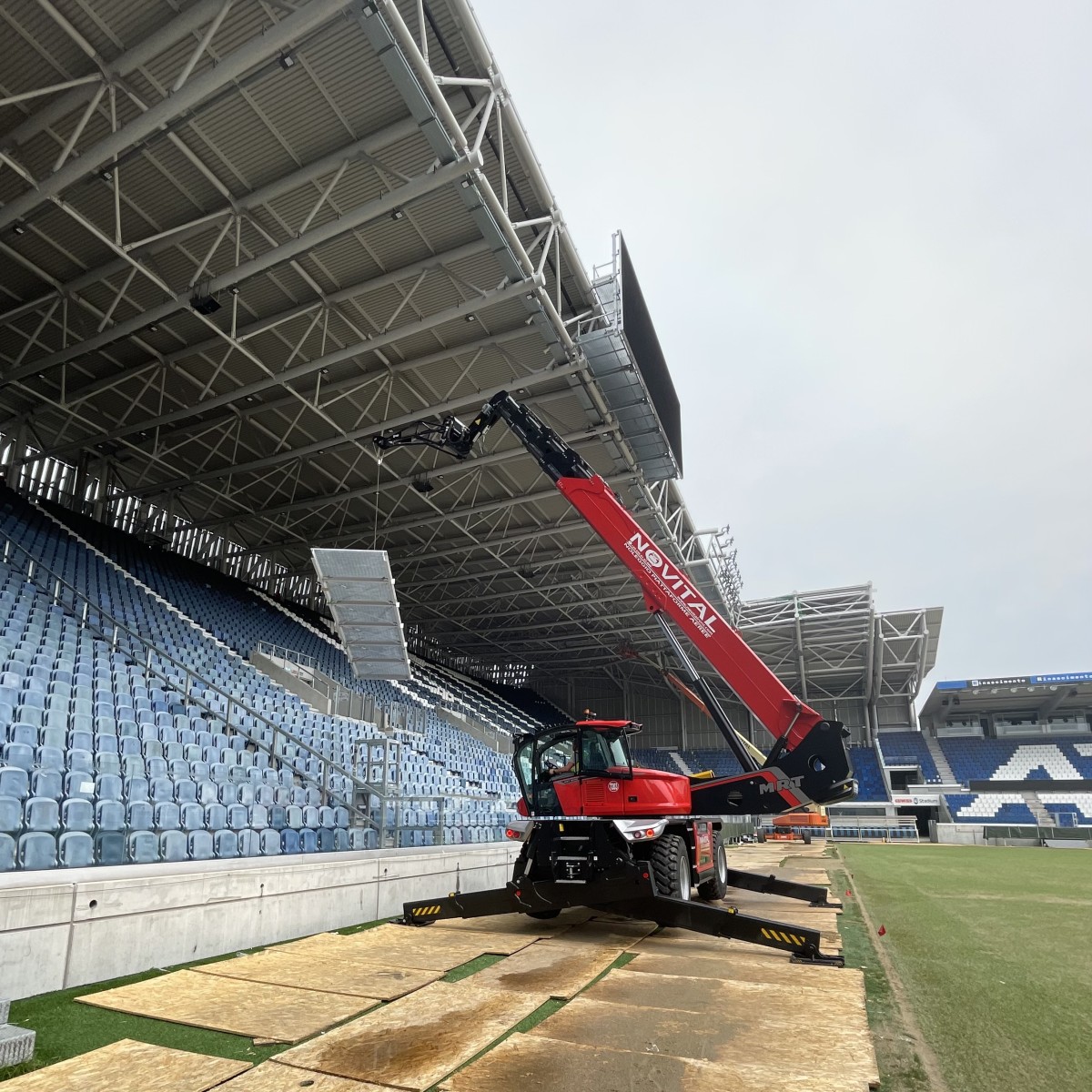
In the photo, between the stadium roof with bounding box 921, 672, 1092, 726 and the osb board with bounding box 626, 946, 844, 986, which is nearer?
the osb board with bounding box 626, 946, 844, 986

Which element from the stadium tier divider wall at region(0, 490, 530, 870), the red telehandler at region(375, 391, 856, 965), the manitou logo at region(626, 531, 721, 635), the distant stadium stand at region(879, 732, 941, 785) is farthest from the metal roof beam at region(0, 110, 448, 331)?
the distant stadium stand at region(879, 732, 941, 785)

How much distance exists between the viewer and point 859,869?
17812 millimetres

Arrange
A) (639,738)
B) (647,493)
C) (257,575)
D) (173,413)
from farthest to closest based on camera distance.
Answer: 1. (639,738)
2. (257,575)
3. (647,493)
4. (173,413)

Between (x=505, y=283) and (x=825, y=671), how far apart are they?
119 feet

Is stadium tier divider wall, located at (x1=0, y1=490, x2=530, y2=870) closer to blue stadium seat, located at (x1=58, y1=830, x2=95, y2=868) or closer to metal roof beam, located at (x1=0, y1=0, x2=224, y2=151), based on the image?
blue stadium seat, located at (x1=58, y1=830, x2=95, y2=868)

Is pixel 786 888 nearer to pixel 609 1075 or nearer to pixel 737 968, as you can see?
pixel 737 968

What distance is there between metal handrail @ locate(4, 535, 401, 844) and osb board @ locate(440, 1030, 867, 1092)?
6624 mm

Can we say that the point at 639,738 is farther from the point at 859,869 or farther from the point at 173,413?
the point at 173,413

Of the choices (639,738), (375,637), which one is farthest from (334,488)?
(639,738)

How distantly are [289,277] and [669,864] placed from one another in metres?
12.3

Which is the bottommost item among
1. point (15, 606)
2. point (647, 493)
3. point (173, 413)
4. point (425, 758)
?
point (425, 758)

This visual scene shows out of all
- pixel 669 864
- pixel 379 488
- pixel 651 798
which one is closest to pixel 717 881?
pixel 669 864

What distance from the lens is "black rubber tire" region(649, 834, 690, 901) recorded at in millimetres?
7832

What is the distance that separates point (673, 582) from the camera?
1021 centimetres
